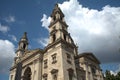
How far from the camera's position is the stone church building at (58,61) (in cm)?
2764

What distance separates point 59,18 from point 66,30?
3.34 meters

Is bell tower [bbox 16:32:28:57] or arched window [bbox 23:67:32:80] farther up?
bell tower [bbox 16:32:28:57]

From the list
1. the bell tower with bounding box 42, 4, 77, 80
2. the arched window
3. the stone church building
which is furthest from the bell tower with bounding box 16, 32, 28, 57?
the bell tower with bounding box 42, 4, 77, 80

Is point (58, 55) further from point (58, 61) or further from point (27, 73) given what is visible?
point (27, 73)

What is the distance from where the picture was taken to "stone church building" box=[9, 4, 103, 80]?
27641mm

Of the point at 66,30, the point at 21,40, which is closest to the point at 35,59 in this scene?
the point at 66,30

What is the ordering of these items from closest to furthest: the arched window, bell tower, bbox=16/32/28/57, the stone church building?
1. the stone church building
2. the arched window
3. bell tower, bbox=16/32/28/57

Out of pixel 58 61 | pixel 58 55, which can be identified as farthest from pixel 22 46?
pixel 58 61

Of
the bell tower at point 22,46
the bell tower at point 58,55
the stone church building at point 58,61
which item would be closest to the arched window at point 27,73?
the stone church building at point 58,61

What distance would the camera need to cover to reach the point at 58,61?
27.8m

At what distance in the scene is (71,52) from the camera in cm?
3098

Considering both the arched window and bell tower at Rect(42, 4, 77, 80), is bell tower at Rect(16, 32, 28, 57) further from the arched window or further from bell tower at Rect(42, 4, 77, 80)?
bell tower at Rect(42, 4, 77, 80)

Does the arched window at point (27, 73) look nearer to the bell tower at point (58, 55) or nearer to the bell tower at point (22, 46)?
the bell tower at point (58, 55)

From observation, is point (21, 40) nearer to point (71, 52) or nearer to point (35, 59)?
point (35, 59)
